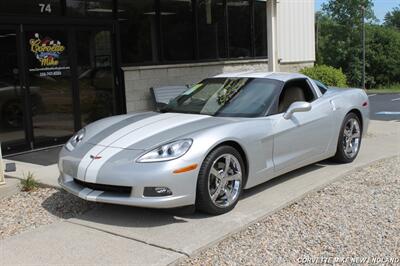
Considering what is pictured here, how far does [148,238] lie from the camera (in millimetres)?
4406

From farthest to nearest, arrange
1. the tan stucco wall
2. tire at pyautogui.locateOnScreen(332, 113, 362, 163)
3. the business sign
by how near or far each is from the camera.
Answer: the tan stucco wall
the business sign
tire at pyautogui.locateOnScreen(332, 113, 362, 163)

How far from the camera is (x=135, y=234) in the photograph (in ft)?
14.8

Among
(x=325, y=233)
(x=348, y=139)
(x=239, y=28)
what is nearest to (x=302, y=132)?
(x=348, y=139)

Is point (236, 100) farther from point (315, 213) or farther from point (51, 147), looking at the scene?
point (51, 147)

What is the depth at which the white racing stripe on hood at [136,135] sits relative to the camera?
15.6ft

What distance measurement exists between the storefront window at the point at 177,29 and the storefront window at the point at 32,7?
2592 millimetres

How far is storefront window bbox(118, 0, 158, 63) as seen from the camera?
1012 cm

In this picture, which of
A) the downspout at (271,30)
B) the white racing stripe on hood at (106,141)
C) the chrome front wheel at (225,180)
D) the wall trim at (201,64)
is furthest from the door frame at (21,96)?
the downspout at (271,30)

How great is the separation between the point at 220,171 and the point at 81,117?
499 cm

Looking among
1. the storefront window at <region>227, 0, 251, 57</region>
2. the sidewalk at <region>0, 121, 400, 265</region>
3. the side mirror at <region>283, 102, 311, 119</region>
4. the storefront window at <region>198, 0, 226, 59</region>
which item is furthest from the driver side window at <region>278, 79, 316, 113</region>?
the storefront window at <region>227, 0, 251, 57</region>

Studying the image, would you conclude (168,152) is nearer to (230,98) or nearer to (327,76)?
(230,98)

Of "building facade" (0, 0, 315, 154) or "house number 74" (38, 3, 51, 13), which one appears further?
"house number 74" (38, 3, 51, 13)

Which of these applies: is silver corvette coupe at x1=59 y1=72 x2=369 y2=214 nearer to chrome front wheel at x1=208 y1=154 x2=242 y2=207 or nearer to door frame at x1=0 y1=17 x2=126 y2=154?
chrome front wheel at x1=208 y1=154 x2=242 y2=207

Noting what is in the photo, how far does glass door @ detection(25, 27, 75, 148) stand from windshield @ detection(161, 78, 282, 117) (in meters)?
3.25
